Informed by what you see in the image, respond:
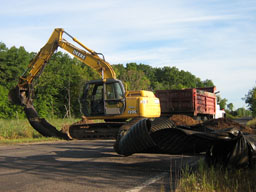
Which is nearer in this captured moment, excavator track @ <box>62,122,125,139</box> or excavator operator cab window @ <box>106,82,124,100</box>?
excavator track @ <box>62,122,125,139</box>

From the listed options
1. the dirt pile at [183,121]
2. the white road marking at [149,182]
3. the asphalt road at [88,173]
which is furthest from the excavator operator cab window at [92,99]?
the white road marking at [149,182]

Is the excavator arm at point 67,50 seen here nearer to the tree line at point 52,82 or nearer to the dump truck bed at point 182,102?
the dump truck bed at point 182,102

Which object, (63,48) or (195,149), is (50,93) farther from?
(195,149)

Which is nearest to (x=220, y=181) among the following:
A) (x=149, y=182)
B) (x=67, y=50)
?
(x=149, y=182)

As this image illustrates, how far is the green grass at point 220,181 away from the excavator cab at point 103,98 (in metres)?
Result: 5.92

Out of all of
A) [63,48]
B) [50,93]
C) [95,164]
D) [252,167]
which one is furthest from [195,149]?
[50,93]

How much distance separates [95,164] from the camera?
287 inches

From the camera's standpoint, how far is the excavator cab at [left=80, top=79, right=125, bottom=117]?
11281 millimetres

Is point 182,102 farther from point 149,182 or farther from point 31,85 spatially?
point 149,182

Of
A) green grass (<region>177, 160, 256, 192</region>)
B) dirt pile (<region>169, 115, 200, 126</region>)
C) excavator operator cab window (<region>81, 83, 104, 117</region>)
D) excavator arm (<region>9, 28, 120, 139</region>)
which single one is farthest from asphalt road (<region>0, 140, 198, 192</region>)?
excavator arm (<region>9, 28, 120, 139</region>)

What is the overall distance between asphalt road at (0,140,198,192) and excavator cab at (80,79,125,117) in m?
2.96

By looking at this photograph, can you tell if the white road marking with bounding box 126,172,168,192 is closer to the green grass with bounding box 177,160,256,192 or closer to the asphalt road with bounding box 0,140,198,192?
the asphalt road with bounding box 0,140,198,192

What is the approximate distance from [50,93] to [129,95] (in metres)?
43.5

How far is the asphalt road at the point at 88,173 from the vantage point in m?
5.14
